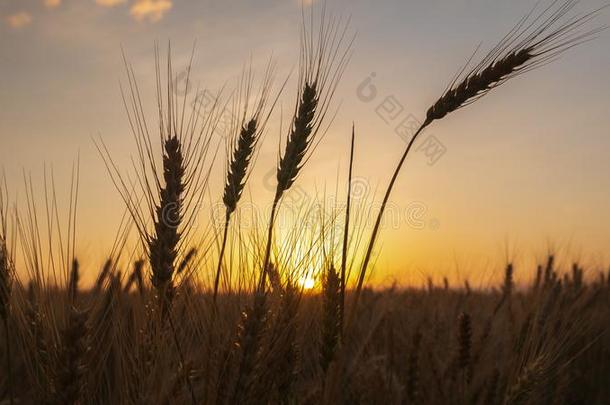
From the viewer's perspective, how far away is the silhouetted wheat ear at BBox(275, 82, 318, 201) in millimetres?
2271

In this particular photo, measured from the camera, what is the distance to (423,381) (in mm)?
3787

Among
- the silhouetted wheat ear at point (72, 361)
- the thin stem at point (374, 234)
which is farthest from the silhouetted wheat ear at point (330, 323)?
the silhouetted wheat ear at point (72, 361)

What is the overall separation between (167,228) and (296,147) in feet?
1.90

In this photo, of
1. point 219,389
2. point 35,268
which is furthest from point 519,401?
point 35,268

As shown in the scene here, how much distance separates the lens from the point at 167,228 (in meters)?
2.08

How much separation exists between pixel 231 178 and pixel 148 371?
0.81m

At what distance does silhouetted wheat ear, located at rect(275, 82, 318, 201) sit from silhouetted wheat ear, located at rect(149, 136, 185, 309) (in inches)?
14.7

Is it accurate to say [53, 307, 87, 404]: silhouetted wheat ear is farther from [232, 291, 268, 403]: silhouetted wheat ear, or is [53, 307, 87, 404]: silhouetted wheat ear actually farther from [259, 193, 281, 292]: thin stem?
[259, 193, 281, 292]: thin stem

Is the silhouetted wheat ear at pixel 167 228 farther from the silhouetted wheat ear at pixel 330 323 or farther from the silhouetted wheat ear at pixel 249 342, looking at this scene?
the silhouetted wheat ear at pixel 330 323

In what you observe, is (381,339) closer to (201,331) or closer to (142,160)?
(201,331)

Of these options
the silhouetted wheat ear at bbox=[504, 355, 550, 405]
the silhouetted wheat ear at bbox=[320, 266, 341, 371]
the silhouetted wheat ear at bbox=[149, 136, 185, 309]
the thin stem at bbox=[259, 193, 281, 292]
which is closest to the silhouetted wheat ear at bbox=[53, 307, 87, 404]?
the silhouetted wheat ear at bbox=[149, 136, 185, 309]

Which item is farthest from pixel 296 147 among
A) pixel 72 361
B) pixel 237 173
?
pixel 72 361

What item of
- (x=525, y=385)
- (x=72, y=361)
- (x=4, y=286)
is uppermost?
(x=4, y=286)

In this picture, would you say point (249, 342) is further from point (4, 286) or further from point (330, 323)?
point (4, 286)
